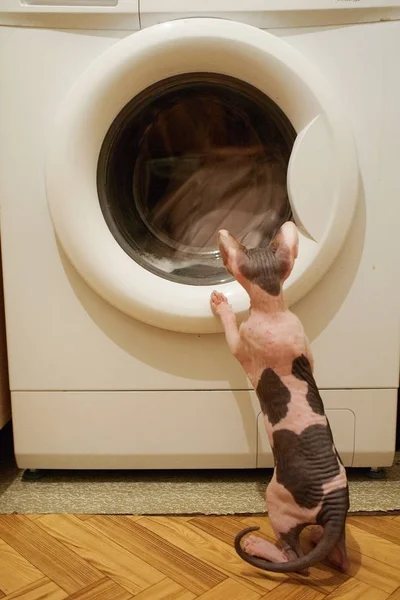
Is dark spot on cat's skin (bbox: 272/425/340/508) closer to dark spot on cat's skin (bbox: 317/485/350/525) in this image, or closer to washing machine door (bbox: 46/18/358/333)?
dark spot on cat's skin (bbox: 317/485/350/525)

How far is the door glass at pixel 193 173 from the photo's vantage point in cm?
82

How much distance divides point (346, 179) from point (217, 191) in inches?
7.9

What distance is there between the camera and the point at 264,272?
67 cm

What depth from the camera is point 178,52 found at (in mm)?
750

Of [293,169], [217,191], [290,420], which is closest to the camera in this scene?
[290,420]

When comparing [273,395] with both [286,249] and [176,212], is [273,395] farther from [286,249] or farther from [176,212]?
[176,212]

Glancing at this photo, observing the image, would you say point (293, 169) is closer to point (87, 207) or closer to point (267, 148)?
point (267, 148)

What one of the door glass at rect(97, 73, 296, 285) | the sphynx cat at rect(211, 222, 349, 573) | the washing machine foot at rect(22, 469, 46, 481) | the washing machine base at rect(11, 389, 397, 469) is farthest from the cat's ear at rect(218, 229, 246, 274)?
the washing machine foot at rect(22, 469, 46, 481)

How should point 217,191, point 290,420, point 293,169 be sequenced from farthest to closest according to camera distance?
point 217,191
point 293,169
point 290,420

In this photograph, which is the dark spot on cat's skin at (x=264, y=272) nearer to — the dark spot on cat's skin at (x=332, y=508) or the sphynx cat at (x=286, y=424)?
the sphynx cat at (x=286, y=424)

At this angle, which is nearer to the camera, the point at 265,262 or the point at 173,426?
the point at 265,262

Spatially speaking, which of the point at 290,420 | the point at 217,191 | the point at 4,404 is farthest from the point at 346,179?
the point at 4,404

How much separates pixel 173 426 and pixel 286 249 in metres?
0.34

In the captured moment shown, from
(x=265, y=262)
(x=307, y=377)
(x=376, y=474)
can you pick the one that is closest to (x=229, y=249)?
(x=265, y=262)
